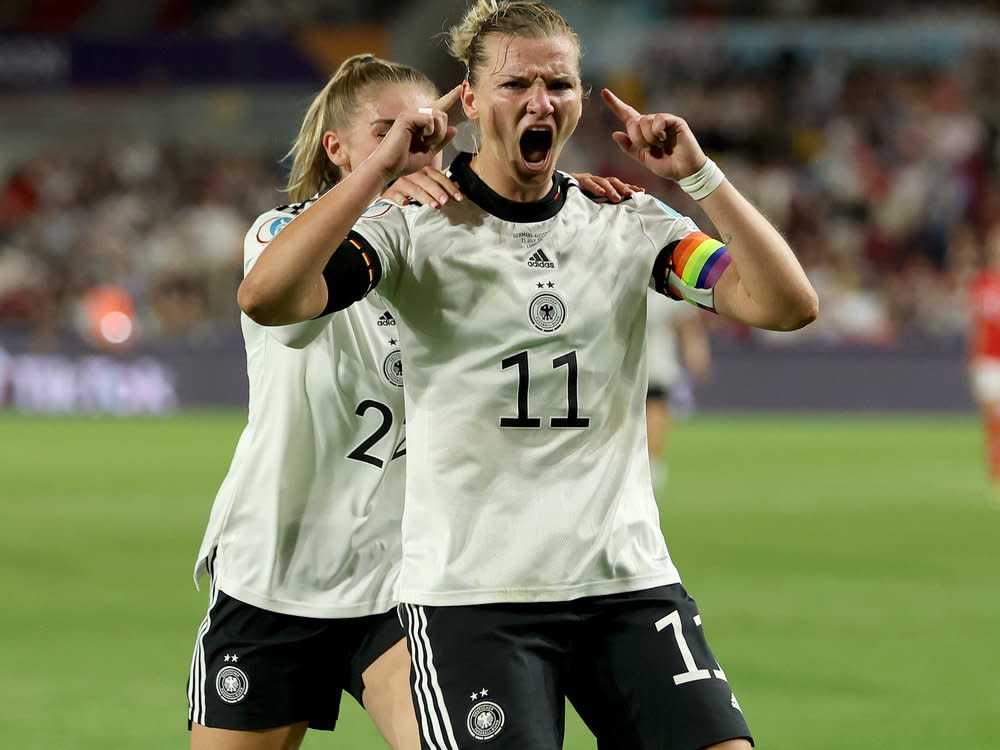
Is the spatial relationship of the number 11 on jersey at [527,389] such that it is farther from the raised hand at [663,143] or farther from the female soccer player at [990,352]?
the female soccer player at [990,352]

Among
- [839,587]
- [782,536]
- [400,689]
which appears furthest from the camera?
[782,536]

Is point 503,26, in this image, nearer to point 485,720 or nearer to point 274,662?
point 485,720

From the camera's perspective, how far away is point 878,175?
90.4ft

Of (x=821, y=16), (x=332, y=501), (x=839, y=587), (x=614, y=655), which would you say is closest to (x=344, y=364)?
(x=332, y=501)

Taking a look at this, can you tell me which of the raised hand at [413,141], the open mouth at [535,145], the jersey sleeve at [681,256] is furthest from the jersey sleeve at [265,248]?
the jersey sleeve at [681,256]

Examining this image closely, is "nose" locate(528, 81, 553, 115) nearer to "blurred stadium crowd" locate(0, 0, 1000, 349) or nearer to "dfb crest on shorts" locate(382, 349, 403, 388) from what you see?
"dfb crest on shorts" locate(382, 349, 403, 388)

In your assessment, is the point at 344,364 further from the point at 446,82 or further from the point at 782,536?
the point at 446,82

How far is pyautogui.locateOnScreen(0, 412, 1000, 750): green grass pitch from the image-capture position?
717 cm

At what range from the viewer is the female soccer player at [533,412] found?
3635 millimetres

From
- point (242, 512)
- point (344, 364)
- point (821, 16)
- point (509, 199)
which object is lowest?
point (242, 512)

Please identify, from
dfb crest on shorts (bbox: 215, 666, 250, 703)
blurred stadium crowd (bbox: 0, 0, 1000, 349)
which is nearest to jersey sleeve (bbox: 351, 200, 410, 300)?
dfb crest on shorts (bbox: 215, 666, 250, 703)

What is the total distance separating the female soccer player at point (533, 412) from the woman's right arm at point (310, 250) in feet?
0.05

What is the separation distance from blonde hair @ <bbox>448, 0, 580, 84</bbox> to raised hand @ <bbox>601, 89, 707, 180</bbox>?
0.62ft

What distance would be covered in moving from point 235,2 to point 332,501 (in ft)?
89.1
